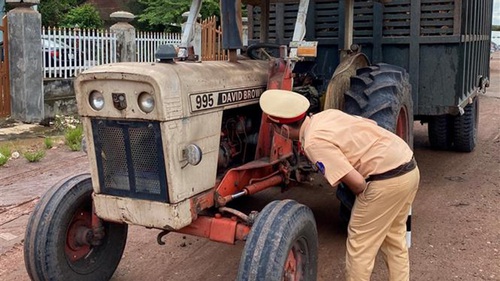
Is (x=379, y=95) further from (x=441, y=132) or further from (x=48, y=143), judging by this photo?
(x=48, y=143)

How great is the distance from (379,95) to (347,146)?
1.47 m

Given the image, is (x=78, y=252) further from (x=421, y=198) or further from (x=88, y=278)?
(x=421, y=198)

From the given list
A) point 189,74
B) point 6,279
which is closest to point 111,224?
point 6,279

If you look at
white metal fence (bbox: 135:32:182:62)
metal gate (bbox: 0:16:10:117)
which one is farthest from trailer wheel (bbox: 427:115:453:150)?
metal gate (bbox: 0:16:10:117)

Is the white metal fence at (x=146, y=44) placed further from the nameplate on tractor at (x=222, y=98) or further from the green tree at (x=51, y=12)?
the green tree at (x=51, y=12)

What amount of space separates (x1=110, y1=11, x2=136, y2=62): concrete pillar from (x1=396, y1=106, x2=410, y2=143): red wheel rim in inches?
340

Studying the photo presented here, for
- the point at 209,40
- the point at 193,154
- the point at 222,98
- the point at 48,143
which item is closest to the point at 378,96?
the point at 222,98

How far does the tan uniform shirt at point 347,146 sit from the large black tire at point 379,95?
101cm

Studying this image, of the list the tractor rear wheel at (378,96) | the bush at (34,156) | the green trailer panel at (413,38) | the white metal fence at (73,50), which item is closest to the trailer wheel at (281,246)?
the tractor rear wheel at (378,96)

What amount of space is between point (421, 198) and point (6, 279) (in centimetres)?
428

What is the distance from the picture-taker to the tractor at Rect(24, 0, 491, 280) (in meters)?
3.67

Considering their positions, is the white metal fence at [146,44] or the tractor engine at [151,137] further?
the white metal fence at [146,44]

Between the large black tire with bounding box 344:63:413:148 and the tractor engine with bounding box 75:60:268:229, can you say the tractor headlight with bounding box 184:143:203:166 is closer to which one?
the tractor engine with bounding box 75:60:268:229

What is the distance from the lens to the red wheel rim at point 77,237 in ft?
14.1
